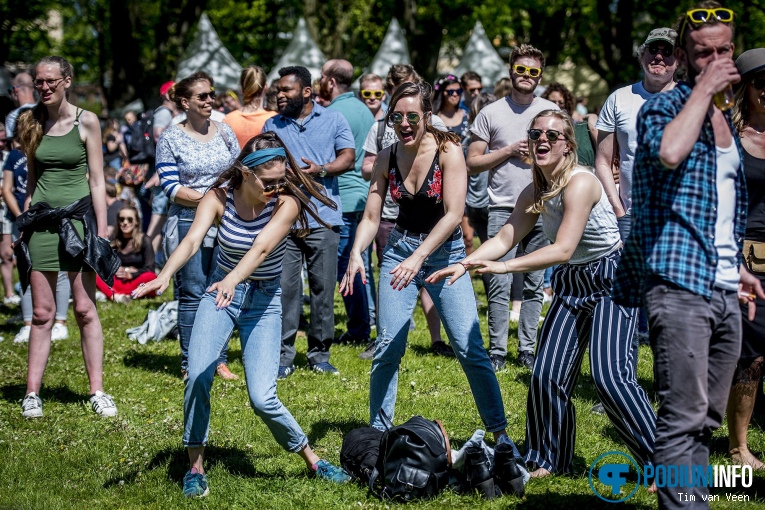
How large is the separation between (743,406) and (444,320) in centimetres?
183

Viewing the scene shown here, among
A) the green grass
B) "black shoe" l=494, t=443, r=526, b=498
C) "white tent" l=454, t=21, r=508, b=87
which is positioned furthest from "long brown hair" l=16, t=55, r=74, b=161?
"white tent" l=454, t=21, r=508, b=87

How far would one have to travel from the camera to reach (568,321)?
16.0 feet

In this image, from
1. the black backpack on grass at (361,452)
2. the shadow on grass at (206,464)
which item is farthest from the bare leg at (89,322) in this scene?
the black backpack on grass at (361,452)

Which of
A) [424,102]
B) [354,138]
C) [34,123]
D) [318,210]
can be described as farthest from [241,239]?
[354,138]

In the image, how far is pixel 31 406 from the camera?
6.62m

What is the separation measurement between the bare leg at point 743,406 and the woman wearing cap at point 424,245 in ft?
4.44

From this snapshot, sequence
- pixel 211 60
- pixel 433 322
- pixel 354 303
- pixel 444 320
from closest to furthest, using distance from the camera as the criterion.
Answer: pixel 444 320 < pixel 433 322 < pixel 354 303 < pixel 211 60

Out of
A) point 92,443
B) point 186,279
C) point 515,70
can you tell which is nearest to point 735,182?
point 515,70

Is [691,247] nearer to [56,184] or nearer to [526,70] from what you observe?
[526,70]

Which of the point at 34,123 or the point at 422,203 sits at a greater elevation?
the point at 34,123

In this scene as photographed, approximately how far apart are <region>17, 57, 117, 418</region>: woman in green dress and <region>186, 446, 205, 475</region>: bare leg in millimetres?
1820

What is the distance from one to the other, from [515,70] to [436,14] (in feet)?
92.8

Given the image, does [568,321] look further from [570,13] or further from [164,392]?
[570,13]

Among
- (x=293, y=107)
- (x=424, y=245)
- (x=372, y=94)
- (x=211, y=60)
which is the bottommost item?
(x=424, y=245)
